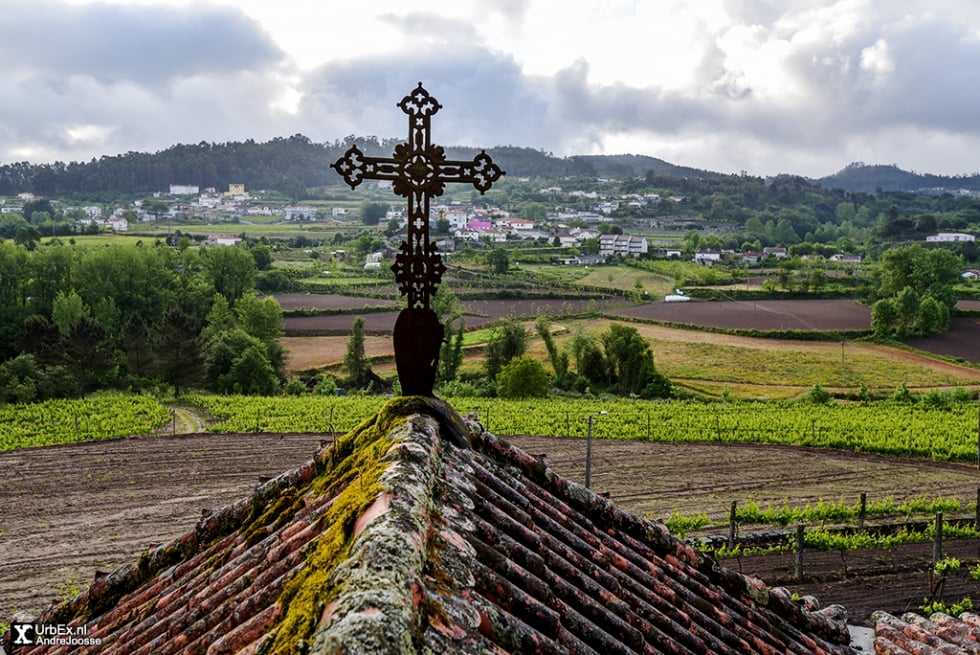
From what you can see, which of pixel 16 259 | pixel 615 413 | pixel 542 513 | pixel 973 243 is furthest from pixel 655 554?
pixel 973 243

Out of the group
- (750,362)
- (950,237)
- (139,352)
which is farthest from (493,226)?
(139,352)

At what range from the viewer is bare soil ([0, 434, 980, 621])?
18.8 metres

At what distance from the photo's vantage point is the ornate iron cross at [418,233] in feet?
13.8

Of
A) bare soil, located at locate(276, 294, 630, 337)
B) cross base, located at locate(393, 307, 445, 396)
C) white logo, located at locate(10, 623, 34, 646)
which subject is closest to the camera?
cross base, located at locate(393, 307, 445, 396)

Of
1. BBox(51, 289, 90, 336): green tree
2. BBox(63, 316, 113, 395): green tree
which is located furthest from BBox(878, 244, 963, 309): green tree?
BBox(51, 289, 90, 336): green tree

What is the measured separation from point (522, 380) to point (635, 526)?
136 feet

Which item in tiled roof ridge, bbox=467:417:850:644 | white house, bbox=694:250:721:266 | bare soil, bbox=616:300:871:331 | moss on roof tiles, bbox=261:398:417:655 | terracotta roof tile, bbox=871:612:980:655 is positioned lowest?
bare soil, bbox=616:300:871:331

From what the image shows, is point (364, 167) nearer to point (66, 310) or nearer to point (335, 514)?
point (335, 514)

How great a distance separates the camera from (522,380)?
46.1 meters

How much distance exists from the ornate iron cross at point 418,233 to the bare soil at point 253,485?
592 inches

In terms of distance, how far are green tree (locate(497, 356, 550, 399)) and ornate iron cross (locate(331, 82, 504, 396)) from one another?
137ft

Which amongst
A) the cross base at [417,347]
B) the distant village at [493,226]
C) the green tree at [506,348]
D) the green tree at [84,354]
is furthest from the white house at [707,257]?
the cross base at [417,347]

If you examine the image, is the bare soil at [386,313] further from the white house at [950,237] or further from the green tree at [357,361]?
the white house at [950,237]

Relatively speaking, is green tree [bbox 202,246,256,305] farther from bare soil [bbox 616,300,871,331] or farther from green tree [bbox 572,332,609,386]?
bare soil [bbox 616,300,871,331]
